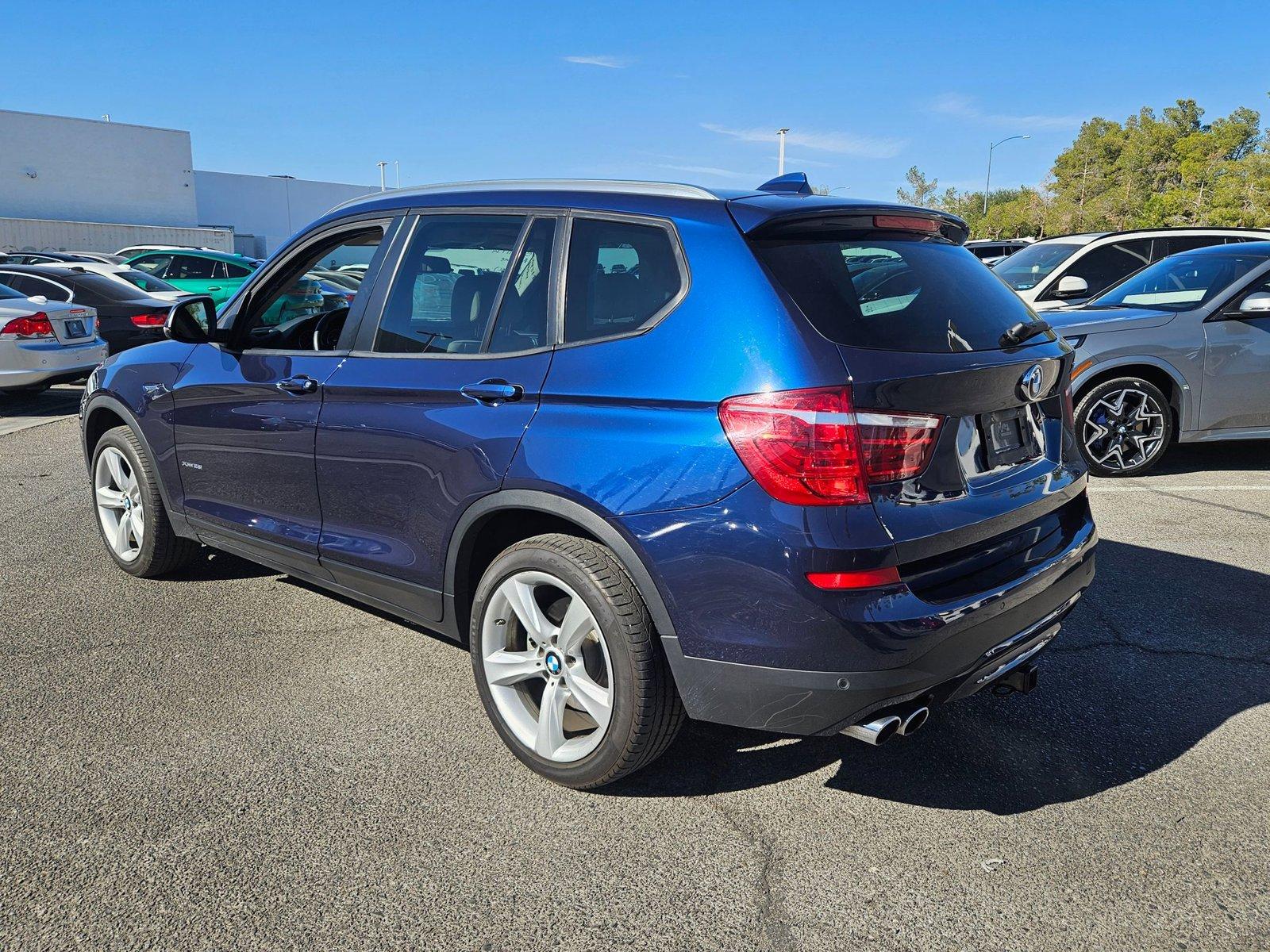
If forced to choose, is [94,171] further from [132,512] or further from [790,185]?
[790,185]

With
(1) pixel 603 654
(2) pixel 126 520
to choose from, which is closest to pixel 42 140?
(2) pixel 126 520

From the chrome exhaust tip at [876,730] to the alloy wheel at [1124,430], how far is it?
5328 millimetres

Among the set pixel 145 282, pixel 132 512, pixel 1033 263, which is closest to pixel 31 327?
pixel 145 282

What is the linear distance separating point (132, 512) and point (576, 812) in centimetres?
317

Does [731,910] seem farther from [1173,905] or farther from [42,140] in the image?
[42,140]

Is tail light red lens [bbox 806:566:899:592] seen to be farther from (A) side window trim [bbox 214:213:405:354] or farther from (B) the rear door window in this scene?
(B) the rear door window

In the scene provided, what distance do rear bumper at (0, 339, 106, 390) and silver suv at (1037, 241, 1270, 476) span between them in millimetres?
9960

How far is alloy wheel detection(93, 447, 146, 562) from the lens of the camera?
15.9ft

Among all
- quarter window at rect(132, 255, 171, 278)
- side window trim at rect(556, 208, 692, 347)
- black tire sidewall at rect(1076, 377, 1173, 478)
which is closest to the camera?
side window trim at rect(556, 208, 692, 347)

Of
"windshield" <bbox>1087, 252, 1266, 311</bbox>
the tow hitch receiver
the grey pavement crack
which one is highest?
"windshield" <bbox>1087, 252, 1266, 311</bbox>

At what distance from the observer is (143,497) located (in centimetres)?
468

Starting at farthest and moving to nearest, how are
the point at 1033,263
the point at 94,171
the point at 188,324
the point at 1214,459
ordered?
the point at 94,171 < the point at 1033,263 < the point at 1214,459 < the point at 188,324

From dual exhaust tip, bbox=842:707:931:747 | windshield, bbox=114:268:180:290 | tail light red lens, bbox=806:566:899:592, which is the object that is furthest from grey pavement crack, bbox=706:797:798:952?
windshield, bbox=114:268:180:290

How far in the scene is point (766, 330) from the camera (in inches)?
99.6
